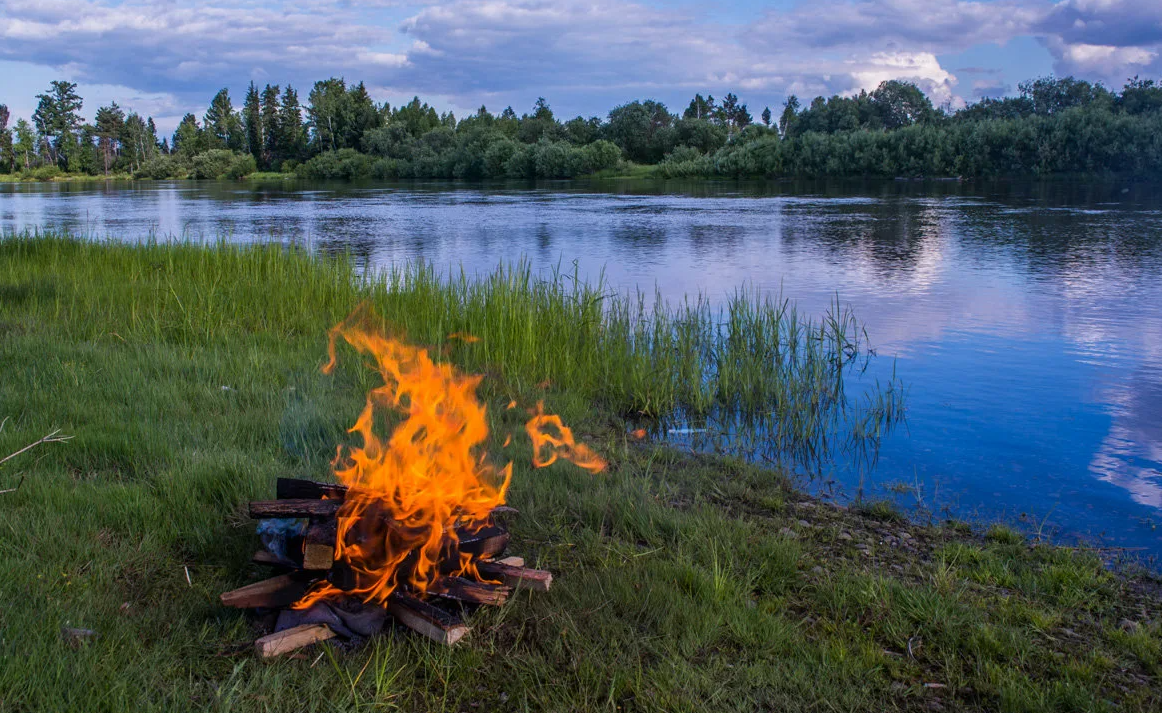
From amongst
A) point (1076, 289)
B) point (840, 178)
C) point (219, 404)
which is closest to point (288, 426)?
point (219, 404)

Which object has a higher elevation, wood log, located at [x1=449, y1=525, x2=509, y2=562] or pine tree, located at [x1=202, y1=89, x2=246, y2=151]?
pine tree, located at [x1=202, y1=89, x2=246, y2=151]

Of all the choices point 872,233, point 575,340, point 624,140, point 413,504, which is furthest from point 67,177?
point 413,504

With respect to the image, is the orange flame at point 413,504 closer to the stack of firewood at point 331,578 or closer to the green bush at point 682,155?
the stack of firewood at point 331,578

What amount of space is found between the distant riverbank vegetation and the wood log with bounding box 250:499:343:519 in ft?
163

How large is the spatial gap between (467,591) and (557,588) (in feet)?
1.36

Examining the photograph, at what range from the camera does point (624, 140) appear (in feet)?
247

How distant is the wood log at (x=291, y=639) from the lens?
292 centimetres

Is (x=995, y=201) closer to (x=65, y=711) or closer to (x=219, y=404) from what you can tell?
(x=219, y=404)

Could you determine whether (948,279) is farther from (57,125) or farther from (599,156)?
(57,125)

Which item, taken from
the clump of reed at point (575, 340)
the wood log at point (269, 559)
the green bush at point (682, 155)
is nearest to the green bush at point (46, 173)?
the green bush at point (682, 155)

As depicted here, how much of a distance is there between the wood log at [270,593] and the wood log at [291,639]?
0.68ft

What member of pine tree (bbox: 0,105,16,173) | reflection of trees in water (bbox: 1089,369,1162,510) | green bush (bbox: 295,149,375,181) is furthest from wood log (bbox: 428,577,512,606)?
pine tree (bbox: 0,105,16,173)

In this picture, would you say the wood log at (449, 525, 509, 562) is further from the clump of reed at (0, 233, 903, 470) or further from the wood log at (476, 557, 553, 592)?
the clump of reed at (0, 233, 903, 470)

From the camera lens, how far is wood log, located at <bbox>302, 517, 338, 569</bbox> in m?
3.12
